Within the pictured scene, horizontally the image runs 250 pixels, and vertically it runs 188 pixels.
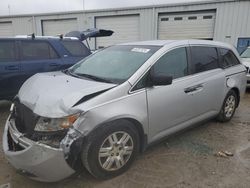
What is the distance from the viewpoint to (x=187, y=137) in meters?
3.88

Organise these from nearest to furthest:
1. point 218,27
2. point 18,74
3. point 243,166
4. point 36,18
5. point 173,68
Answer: point 243,166
point 173,68
point 18,74
point 218,27
point 36,18

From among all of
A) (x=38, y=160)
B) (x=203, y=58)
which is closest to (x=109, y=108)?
(x=38, y=160)

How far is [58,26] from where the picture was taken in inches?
677

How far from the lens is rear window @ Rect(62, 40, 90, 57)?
18.9ft

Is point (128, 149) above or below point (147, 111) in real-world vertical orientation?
below

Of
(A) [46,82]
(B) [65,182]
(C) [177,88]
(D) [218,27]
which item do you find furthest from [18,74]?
(D) [218,27]

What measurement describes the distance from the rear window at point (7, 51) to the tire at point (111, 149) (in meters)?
3.43

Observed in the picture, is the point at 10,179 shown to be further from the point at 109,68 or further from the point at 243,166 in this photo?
the point at 243,166

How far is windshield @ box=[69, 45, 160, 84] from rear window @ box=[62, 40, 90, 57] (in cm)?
224

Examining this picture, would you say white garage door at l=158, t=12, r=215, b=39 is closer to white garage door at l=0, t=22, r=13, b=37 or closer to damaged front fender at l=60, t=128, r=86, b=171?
white garage door at l=0, t=22, r=13, b=37

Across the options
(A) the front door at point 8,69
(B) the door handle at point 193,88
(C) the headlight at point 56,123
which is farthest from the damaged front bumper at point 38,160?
(A) the front door at point 8,69

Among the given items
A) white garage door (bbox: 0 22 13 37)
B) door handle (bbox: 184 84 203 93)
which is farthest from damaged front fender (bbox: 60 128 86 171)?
white garage door (bbox: 0 22 13 37)

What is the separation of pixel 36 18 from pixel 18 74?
14.2 metres

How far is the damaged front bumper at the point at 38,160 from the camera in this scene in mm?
2248
